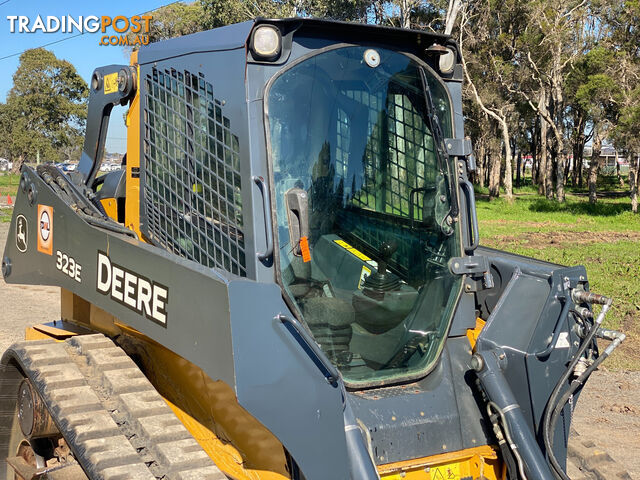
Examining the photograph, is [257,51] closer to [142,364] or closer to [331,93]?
[331,93]

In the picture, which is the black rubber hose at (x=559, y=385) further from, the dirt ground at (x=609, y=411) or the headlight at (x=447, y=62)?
the headlight at (x=447, y=62)

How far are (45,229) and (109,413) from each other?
121 cm

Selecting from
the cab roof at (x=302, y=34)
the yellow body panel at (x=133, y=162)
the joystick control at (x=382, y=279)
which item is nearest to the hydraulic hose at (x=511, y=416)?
the joystick control at (x=382, y=279)

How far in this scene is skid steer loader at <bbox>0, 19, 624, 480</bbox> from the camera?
2.60m

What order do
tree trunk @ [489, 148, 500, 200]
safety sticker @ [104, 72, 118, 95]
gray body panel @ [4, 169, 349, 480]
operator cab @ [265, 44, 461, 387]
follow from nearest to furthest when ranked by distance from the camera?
gray body panel @ [4, 169, 349, 480] < operator cab @ [265, 44, 461, 387] < safety sticker @ [104, 72, 118, 95] < tree trunk @ [489, 148, 500, 200]

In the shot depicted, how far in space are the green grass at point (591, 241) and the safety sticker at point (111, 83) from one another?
5.87 m

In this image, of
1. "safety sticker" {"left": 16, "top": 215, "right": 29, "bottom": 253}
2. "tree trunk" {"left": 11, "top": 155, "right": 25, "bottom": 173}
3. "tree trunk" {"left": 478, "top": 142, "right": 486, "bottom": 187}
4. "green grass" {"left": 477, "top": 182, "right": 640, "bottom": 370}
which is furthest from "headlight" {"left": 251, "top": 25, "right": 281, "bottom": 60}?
"tree trunk" {"left": 11, "top": 155, "right": 25, "bottom": 173}

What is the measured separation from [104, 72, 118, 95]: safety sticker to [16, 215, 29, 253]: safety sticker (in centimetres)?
82

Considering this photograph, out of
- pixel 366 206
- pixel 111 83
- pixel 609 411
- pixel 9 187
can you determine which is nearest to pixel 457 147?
pixel 366 206

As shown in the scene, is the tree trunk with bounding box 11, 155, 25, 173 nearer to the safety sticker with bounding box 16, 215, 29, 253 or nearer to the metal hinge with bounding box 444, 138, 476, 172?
the safety sticker with bounding box 16, 215, 29, 253

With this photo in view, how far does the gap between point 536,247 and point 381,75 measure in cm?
1452

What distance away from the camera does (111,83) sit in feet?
12.6

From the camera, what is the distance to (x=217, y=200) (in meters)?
2.99

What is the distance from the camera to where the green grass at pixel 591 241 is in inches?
374
